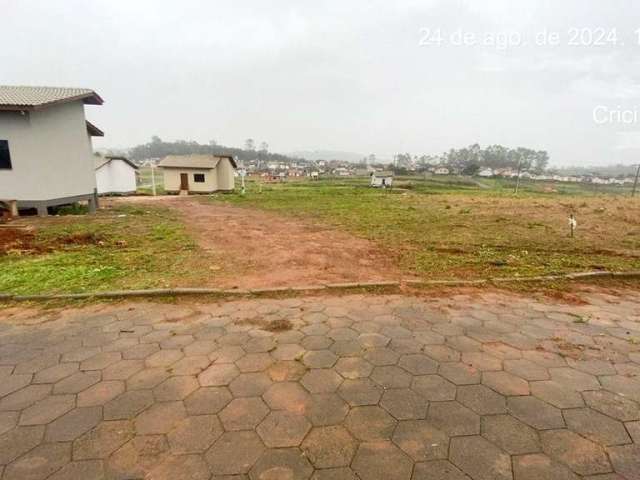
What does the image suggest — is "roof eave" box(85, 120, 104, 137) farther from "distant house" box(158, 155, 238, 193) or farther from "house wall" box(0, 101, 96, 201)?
"distant house" box(158, 155, 238, 193)

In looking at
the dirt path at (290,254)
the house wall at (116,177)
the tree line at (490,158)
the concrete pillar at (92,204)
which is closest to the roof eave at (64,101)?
the concrete pillar at (92,204)

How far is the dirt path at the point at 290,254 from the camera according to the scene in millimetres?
5418

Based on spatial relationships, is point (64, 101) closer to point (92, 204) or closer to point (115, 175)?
point (92, 204)

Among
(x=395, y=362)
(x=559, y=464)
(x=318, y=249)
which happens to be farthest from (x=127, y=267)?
(x=559, y=464)

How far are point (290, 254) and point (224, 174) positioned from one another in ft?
90.4

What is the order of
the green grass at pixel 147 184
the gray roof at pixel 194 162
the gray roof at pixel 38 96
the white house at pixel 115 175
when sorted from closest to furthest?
the gray roof at pixel 38 96 < the white house at pixel 115 175 < the gray roof at pixel 194 162 < the green grass at pixel 147 184

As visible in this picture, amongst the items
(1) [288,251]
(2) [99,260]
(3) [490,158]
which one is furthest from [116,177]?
(3) [490,158]

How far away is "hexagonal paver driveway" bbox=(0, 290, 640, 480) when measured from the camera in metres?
2.02

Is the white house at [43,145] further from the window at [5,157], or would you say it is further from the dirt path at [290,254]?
the dirt path at [290,254]

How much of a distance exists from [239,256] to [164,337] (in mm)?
3497

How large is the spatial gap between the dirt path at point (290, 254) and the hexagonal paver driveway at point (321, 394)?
50.3 inches

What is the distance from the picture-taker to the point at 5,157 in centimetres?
1212

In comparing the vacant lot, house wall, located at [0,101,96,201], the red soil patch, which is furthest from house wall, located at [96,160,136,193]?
the red soil patch

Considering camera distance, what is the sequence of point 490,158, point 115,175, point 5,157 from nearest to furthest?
point 5,157 → point 115,175 → point 490,158
